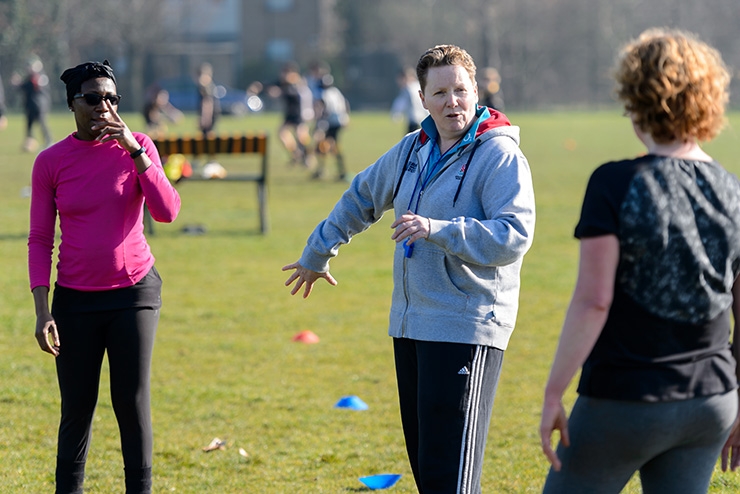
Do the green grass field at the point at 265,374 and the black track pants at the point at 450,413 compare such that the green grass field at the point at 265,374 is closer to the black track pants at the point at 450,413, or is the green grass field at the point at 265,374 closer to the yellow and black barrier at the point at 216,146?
the yellow and black barrier at the point at 216,146

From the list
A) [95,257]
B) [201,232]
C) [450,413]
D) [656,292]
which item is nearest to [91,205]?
[95,257]

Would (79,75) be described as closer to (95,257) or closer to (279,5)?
(95,257)

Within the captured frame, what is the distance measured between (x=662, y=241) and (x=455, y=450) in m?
1.31

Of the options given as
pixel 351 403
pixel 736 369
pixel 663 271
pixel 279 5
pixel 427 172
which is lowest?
pixel 351 403

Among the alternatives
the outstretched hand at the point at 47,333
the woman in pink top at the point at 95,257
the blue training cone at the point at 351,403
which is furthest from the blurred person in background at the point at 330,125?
the outstretched hand at the point at 47,333

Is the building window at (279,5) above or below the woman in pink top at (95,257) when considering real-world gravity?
above

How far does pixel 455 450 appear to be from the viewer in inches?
143

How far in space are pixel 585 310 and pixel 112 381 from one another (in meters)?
2.20

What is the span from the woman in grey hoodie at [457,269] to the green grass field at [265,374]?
2.64 ft

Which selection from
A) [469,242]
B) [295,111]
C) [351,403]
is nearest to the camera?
[469,242]

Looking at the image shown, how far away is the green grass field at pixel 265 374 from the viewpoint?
17.9 ft

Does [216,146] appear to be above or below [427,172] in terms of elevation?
below

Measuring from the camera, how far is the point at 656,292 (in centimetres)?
268

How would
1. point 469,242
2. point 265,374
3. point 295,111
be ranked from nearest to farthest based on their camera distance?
1. point 469,242
2. point 265,374
3. point 295,111
